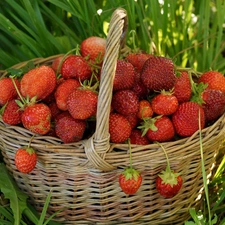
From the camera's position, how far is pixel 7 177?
3.54ft

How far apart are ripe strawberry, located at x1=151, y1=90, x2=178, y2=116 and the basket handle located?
0.43ft

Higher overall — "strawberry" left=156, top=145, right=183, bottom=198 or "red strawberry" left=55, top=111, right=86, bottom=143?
"red strawberry" left=55, top=111, right=86, bottom=143

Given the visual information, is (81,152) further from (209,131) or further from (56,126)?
(209,131)

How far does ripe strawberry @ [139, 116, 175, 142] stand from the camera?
0.97m

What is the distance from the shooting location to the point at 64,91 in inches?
39.8

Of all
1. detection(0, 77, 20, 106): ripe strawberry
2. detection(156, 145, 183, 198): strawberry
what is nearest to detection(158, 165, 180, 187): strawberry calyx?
detection(156, 145, 183, 198): strawberry

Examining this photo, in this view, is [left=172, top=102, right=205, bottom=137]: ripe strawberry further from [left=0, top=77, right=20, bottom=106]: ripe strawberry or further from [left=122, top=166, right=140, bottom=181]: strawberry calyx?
[left=0, top=77, right=20, bottom=106]: ripe strawberry

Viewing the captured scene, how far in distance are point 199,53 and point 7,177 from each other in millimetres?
668

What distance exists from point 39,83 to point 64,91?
2.0 inches

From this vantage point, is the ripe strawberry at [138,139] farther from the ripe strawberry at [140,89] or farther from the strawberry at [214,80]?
the strawberry at [214,80]

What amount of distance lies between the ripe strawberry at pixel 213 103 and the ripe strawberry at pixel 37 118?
12.5 inches

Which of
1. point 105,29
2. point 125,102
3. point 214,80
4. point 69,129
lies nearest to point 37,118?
point 69,129

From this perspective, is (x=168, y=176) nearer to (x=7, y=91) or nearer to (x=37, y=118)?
(x=37, y=118)

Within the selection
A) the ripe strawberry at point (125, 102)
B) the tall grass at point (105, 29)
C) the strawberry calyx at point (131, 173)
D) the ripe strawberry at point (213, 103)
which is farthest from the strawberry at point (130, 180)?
the tall grass at point (105, 29)
